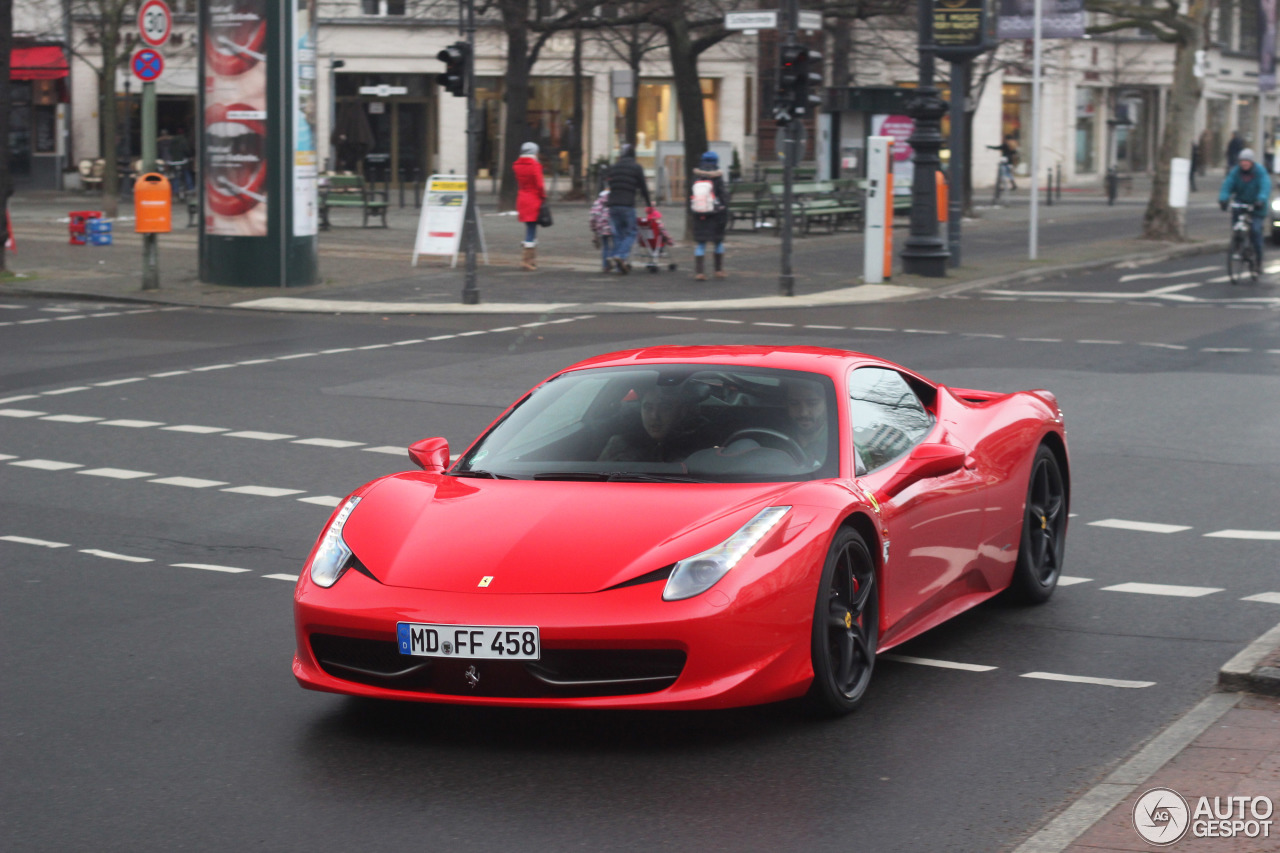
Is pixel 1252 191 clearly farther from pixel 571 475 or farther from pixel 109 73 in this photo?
pixel 109 73

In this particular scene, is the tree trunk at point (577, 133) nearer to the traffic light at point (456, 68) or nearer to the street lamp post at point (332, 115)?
the street lamp post at point (332, 115)

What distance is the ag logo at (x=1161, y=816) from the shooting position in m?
4.45

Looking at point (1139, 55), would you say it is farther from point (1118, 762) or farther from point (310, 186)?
point (1118, 762)

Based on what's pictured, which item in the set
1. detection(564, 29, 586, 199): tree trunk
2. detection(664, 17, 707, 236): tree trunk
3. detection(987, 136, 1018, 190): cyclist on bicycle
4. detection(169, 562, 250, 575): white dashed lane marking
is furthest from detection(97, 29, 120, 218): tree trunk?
detection(169, 562, 250, 575): white dashed lane marking

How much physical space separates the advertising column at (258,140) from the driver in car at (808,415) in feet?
63.6

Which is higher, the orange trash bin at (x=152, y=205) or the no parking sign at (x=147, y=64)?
the no parking sign at (x=147, y=64)

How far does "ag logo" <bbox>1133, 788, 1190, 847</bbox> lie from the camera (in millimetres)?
4449

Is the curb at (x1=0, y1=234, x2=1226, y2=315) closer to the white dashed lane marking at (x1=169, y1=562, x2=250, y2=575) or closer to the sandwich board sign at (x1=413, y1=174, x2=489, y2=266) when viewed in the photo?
the sandwich board sign at (x1=413, y1=174, x2=489, y2=266)

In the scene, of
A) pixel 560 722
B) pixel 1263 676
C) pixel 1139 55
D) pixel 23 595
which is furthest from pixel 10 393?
pixel 1139 55

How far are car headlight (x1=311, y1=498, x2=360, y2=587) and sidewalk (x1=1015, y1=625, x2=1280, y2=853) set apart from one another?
2300 millimetres

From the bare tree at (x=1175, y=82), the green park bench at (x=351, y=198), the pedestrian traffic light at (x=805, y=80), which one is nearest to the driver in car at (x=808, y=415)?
the pedestrian traffic light at (x=805, y=80)

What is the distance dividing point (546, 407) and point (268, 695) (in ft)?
4.74

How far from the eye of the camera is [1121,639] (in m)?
6.83

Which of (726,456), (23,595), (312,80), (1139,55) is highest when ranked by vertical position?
(1139,55)
